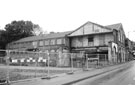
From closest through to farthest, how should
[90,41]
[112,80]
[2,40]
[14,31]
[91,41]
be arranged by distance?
[112,80] < [91,41] < [90,41] < [2,40] < [14,31]

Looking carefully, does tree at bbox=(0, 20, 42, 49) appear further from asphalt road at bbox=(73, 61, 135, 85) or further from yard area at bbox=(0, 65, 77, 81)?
asphalt road at bbox=(73, 61, 135, 85)

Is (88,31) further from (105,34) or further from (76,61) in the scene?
(76,61)

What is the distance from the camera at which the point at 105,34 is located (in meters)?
35.7

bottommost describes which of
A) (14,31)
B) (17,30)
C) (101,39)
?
(101,39)

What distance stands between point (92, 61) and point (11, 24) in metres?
48.1

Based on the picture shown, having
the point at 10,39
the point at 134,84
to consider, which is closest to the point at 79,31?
the point at 134,84

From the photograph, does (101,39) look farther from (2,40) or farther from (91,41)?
(2,40)

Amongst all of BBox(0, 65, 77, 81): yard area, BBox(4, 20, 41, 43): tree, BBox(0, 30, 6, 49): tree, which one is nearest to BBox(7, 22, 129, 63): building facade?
BBox(0, 65, 77, 81): yard area

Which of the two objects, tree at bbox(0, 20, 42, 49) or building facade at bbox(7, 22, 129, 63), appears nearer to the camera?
building facade at bbox(7, 22, 129, 63)

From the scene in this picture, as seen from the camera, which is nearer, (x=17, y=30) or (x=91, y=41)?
(x=91, y=41)

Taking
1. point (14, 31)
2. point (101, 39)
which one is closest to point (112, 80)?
point (101, 39)

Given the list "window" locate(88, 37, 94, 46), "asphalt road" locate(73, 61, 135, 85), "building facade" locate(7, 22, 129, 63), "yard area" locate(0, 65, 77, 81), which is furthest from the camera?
"window" locate(88, 37, 94, 46)

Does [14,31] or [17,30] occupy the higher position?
[17,30]

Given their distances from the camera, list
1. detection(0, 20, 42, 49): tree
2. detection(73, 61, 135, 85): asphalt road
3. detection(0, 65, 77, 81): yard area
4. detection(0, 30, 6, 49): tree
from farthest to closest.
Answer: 1. detection(0, 20, 42, 49): tree
2. detection(0, 30, 6, 49): tree
3. detection(0, 65, 77, 81): yard area
4. detection(73, 61, 135, 85): asphalt road
